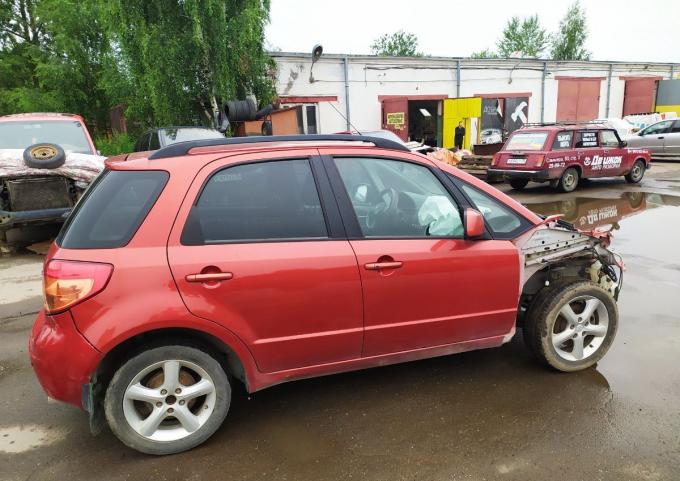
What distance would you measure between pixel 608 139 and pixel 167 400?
13255 mm

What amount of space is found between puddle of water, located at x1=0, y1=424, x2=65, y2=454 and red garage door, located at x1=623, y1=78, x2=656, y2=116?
2932 cm

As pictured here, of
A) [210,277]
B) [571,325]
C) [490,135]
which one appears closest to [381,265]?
[210,277]

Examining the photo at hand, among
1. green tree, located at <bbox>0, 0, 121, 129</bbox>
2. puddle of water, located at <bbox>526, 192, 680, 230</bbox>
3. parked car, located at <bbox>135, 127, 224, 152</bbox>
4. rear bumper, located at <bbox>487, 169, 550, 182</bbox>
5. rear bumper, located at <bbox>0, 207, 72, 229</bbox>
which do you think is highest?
green tree, located at <bbox>0, 0, 121, 129</bbox>

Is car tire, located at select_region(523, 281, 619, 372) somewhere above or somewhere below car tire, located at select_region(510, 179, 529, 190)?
above

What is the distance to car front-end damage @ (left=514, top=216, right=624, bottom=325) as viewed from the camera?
126 inches

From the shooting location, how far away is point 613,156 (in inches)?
489

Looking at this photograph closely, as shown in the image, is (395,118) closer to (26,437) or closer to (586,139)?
(586,139)

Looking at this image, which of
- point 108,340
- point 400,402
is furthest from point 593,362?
point 108,340

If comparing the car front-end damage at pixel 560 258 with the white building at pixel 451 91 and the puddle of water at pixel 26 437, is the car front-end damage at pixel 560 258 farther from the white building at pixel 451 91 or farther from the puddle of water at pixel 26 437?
the white building at pixel 451 91

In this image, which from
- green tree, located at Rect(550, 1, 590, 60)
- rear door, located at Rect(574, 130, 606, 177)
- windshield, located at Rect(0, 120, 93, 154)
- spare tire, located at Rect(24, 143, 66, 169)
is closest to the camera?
spare tire, located at Rect(24, 143, 66, 169)

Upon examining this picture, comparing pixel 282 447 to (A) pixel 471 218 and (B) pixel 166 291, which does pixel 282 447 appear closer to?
(B) pixel 166 291

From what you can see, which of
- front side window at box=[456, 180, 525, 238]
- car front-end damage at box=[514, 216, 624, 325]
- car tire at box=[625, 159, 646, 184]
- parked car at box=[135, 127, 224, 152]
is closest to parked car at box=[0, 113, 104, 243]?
parked car at box=[135, 127, 224, 152]

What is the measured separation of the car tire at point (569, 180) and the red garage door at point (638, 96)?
676 inches

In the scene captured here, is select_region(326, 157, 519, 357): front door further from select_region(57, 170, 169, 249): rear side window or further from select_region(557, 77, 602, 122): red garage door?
select_region(557, 77, 602, 122): red garage door
